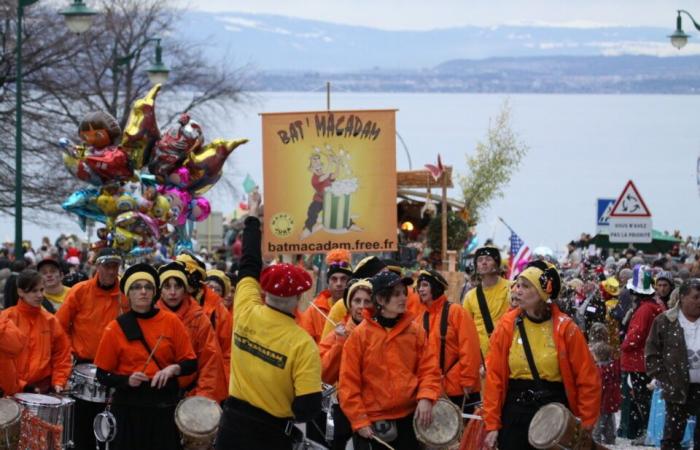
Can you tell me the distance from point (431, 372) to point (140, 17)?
Answer: 3493 cm

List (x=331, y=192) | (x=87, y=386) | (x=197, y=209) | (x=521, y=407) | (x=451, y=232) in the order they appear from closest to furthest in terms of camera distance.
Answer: (x=521, y=407) → (x=87, y=386) → (x=331, y=192) → (x=197, y=209) → (x=451, y=232)

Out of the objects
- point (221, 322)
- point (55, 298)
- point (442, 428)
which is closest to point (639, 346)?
point (221, 322)

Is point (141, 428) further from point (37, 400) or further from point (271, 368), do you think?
point (271, 368)

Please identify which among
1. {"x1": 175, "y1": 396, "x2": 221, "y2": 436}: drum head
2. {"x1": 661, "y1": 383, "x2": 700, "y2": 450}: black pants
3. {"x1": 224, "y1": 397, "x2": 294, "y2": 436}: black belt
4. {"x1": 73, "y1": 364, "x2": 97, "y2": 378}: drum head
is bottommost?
{"x1": 661, "y1": 383, "x2": 700, "y2": 450}: black pants

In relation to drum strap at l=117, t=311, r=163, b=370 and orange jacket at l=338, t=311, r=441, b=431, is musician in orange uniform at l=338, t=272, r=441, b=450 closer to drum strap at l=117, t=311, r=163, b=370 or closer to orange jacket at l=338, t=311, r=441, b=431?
orange jacket at l=338, t=311, r=441, b=431

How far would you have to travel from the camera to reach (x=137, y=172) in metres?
21.1

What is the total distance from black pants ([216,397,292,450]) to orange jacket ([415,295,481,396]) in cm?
276

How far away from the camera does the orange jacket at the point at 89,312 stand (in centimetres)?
1296

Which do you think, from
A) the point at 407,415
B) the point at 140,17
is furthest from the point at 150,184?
the point at 140,17

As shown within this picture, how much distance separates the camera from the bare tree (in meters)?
34.6

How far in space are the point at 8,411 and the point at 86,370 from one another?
2.91 ft

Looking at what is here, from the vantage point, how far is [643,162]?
137 m

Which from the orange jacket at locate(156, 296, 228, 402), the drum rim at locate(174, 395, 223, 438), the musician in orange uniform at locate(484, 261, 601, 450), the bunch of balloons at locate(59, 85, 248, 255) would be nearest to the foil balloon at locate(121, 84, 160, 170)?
the bunch of balloons at locate(59, 85, 248, 255)

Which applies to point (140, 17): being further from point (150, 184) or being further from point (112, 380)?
point (112, 380)
